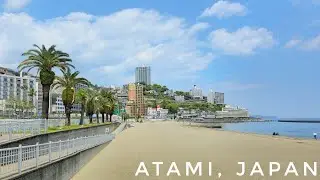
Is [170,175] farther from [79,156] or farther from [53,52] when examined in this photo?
[53,52]

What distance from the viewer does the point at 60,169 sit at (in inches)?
562

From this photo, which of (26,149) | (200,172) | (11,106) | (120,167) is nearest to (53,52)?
(120,167)

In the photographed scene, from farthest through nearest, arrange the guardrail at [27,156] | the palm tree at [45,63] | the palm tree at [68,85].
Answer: the palm tree at [68,85]
the palm tree at [45,63]
the guardrail at [27,156]

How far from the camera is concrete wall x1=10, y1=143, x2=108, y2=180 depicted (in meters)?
11.1

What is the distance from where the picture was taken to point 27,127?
20.6m

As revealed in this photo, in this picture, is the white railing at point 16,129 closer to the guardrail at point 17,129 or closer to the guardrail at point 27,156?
the guardrail at point 17,129

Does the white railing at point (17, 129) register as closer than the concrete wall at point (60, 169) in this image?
No

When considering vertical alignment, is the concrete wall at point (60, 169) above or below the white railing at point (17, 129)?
below

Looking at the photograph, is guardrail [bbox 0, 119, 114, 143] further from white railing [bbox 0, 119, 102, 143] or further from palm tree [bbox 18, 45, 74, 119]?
palm tree [bbox 18, 45, 74, 119]

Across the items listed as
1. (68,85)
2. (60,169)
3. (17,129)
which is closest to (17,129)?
(17,129)

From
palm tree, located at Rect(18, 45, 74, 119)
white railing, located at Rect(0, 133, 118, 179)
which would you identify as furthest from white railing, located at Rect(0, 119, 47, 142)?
palm tree, located at Rect(18, 45, 74, 119)

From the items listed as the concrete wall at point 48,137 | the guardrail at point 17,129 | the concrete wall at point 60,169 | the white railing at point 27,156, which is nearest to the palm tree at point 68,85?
the concrete wall at point 48,137

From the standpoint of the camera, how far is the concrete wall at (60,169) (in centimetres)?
1107

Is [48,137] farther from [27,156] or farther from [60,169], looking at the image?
[27,156]
